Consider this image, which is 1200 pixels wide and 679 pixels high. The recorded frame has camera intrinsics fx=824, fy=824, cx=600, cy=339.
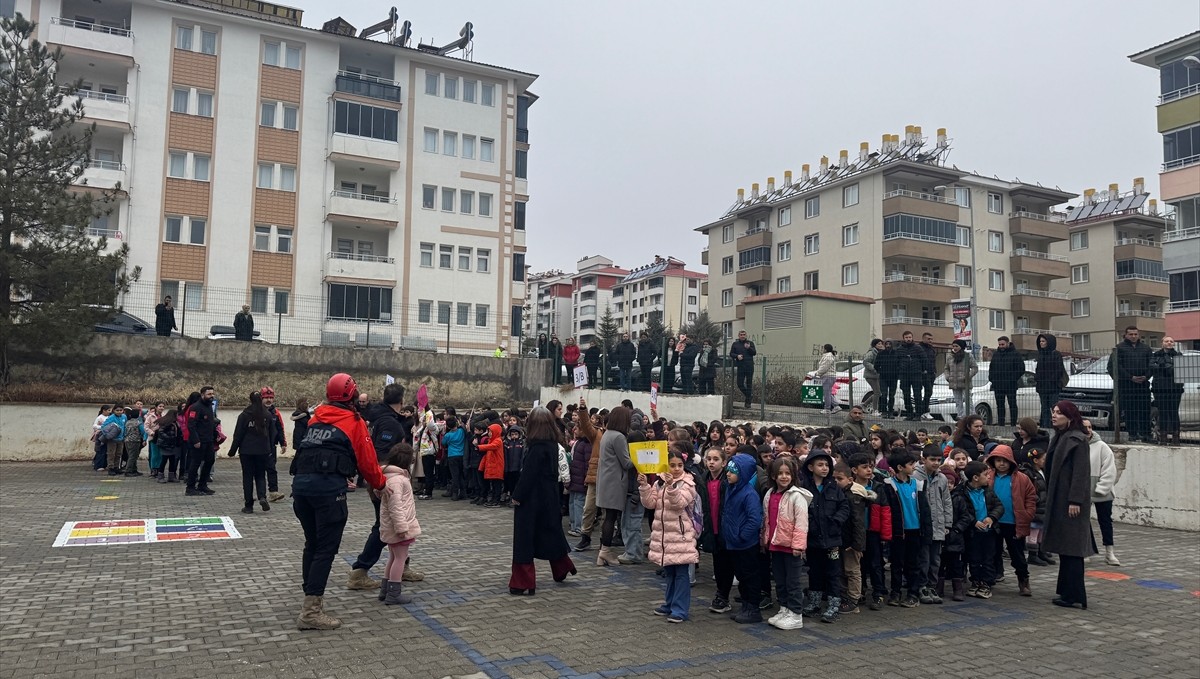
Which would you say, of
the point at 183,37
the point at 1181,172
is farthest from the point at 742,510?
the point at 1181,172

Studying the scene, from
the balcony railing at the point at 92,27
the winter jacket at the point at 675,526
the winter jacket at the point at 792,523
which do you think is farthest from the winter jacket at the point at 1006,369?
the balcony railing at the point at 92,27

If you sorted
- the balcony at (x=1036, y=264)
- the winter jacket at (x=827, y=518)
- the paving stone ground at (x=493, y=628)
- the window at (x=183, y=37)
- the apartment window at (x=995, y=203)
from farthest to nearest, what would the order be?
the apartment window at (x=995, y=203) → the balcony at (x=1036, y=264) → the window at (x=183, y=37) → the winter jacket at (x=827, y=518) → the paving stone ground at (x=493, y=628)

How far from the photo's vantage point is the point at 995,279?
57344 mm

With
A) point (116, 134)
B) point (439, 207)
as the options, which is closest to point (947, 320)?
point (439, 207)

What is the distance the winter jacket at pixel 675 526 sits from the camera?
23.4ft

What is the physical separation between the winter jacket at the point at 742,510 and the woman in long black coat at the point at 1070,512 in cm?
317

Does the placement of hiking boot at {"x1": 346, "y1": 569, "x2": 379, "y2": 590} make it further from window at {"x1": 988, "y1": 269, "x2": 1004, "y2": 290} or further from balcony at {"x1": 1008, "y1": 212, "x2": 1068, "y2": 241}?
balcony at {"x1": 1008, "y1": 212, "x2": 1068, "y2": 241}

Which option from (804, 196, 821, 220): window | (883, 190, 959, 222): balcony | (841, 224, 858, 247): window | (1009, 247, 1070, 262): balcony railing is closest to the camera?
(883, 190, 959, 222): balcony

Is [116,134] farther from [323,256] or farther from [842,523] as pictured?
[842,523]

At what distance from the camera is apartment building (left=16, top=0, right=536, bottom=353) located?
36.3 metres

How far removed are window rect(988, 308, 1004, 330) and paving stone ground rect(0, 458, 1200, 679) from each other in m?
50.8

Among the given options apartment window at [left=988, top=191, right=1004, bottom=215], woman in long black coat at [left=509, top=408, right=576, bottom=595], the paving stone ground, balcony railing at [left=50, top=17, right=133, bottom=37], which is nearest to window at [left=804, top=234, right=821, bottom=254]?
apartment window at [left=988, top=191, right=1004, bottom=215]

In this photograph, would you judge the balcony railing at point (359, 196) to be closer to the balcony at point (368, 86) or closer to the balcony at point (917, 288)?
the balcony at point (368, 86)

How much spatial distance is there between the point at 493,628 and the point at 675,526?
1.76 metres
